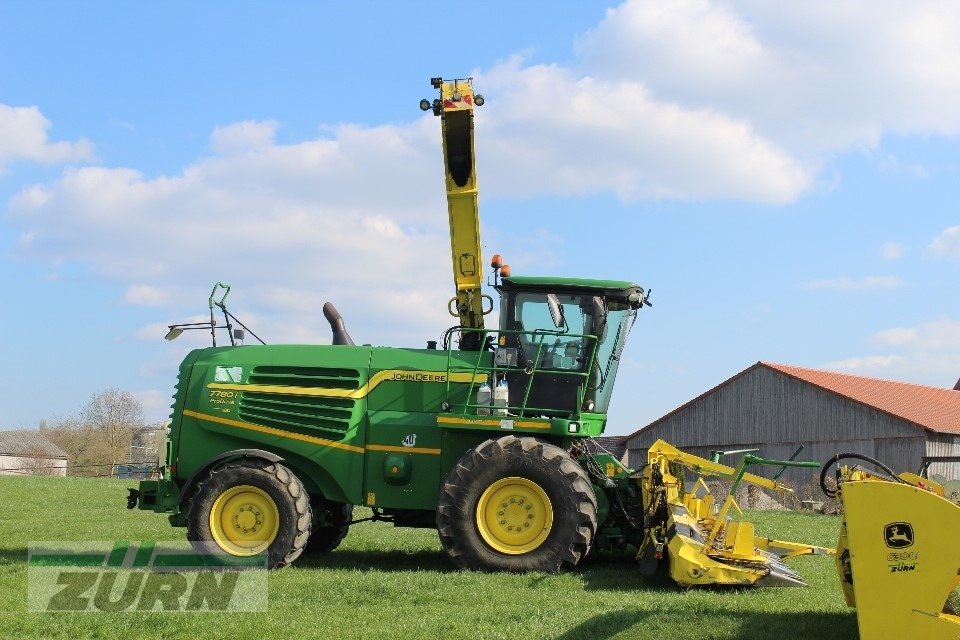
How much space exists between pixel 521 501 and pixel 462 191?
4367 millimetres

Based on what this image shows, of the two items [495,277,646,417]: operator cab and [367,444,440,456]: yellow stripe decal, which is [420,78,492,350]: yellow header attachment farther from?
[367,444,440,456]: yellow stripe decal

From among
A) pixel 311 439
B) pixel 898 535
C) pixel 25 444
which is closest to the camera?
pixel 898 535

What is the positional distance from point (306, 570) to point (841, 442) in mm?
31261

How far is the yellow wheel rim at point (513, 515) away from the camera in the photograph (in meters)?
11.1

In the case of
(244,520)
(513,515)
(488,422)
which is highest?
(488,422)

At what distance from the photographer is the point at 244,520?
11.6m

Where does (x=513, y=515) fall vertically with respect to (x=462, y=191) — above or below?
below

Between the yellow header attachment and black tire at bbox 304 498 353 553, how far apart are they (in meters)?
2.96

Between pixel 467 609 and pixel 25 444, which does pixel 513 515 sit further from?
pixel 25 444

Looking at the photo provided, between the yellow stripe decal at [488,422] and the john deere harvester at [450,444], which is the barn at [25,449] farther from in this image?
the yellow stripe decal at [488,422]

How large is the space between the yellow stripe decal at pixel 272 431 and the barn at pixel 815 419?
88.6 ft

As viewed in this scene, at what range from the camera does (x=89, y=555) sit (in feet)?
41.1

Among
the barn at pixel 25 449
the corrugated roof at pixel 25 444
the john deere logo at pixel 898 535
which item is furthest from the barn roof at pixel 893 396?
the corrugated roof at pixel 25 444

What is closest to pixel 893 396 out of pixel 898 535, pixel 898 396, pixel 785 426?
pixel 898 396
